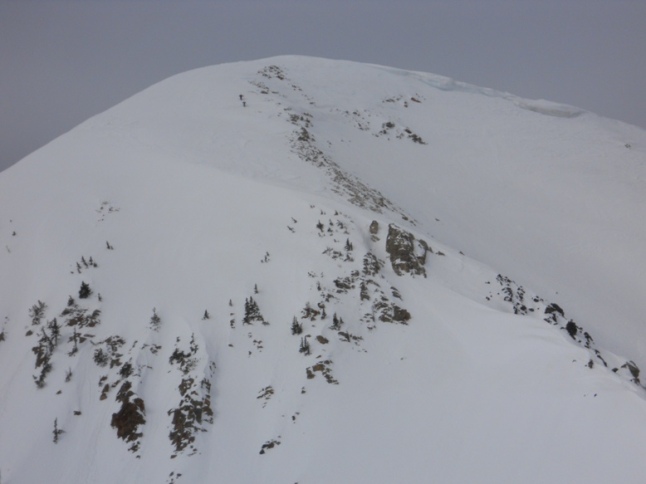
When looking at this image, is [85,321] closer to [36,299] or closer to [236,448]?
[36,299]

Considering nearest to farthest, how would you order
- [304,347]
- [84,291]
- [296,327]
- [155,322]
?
A: 1. [304,347]
2. [296,327]
3. [155,322]
4. [84,291]

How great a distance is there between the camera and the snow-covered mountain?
679 cm

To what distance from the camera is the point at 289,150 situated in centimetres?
1798

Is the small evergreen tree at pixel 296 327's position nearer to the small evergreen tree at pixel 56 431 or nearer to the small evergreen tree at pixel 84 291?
the small evergreen tree at pixel 56 431

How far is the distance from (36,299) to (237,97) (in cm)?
1783

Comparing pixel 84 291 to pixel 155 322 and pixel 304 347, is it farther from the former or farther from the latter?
pixel 304 347

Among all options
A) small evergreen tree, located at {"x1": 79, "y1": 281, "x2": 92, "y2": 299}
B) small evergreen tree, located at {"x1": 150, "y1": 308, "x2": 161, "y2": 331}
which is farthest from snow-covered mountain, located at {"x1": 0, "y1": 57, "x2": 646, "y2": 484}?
small evergreen tree, located at {"x1": 79, "y1": 281, "x2": 92, "y2": 299}

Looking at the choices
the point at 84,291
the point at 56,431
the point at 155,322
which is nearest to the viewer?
the point at 56,431

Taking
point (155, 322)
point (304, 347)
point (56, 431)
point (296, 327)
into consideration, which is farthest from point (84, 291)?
point (304, 347)

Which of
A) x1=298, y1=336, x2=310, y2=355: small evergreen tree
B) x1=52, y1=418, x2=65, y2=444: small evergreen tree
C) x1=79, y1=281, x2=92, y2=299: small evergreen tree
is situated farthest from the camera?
x1=79, y1=281, x2=92, y2=299: small evergreen tree

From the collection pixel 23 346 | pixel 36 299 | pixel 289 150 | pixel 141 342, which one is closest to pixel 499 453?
pixel 141 342

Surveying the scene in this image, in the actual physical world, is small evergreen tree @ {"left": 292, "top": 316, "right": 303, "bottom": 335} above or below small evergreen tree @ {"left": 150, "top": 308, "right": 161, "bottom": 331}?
above

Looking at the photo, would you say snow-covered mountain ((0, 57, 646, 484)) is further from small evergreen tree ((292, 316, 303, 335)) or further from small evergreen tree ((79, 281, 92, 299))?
small evergreen tree ((79, 281, 92, 299))

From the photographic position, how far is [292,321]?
945 centimetres
